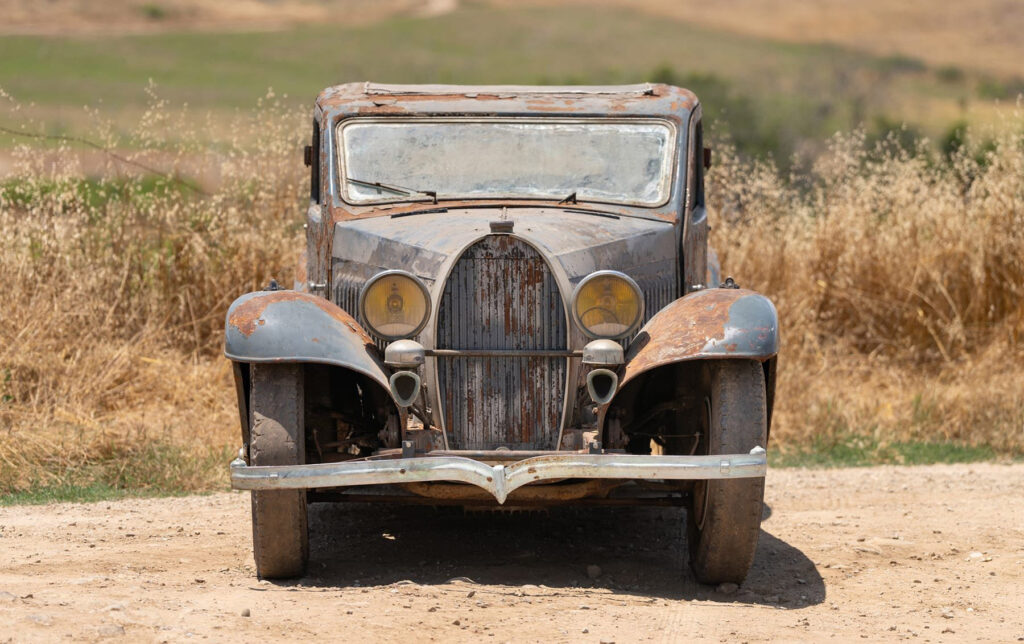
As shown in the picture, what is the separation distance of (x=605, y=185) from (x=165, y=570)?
8.22 feet

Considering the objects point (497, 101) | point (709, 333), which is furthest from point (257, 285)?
point (709, 333)

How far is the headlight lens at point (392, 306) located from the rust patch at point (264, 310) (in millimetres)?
156

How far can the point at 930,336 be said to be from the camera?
10.1 meters

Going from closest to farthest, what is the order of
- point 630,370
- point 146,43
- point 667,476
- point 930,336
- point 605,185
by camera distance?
point 667,476
point 630,370
point 605,185
point 930,336
point 146,43

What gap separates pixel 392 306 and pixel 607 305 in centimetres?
80

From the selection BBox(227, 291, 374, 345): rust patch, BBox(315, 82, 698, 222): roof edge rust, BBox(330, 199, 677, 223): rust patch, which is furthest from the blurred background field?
BBox(227, 291, 374, 345): rust patch

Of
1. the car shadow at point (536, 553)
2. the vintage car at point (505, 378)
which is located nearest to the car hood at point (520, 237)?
the vintage car at point (505, 378)

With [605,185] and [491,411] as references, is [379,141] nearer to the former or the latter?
[605,185]

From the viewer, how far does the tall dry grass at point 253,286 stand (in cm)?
829

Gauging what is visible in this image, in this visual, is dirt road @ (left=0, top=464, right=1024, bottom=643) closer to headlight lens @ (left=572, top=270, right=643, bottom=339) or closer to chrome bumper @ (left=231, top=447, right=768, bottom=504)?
chrome bumper @ (left=231, top=447, right=768, bottom=504)

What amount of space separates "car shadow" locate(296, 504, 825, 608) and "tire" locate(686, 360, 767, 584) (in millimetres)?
205

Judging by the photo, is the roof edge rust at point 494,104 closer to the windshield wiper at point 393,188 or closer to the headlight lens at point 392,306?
the windshield wiper at point 393,188

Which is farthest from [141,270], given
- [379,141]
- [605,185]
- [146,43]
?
[146,43]

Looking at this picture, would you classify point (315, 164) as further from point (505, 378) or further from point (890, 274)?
point (890, 274)
